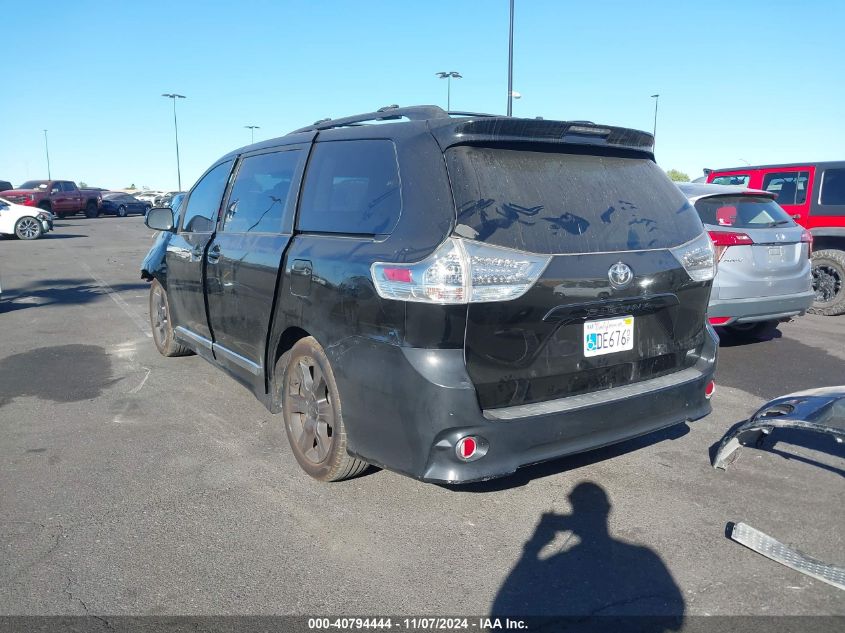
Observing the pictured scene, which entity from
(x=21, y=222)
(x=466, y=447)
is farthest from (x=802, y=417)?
(x=21, y=222)

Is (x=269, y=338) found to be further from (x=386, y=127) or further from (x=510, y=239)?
(x=510, y=239)

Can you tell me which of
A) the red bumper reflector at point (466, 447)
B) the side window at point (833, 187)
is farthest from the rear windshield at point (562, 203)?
the side window at point (833, 187)

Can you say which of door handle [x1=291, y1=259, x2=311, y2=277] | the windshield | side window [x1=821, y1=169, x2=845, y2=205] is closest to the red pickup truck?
the windshield

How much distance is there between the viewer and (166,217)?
233 inches

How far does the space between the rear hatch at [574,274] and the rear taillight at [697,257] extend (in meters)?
0.03

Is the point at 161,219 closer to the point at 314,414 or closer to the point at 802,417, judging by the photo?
the point at 314,414

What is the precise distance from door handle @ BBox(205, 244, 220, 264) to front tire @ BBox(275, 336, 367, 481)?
1.15 metres

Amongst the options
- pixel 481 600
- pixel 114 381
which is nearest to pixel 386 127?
pixel 481 600

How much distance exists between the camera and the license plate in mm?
3234

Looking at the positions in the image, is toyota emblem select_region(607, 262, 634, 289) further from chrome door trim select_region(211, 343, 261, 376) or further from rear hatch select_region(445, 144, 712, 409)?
chrome door trim select_region(211, 343, 261, 376)

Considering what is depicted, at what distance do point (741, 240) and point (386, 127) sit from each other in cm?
425

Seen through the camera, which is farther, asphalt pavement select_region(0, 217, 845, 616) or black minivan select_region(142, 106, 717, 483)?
black minivan select_region(142, 106, 717, 483)

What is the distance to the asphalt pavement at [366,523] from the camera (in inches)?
111

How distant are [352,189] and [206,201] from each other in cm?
227
